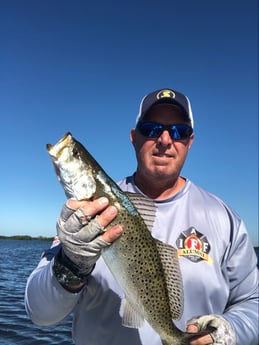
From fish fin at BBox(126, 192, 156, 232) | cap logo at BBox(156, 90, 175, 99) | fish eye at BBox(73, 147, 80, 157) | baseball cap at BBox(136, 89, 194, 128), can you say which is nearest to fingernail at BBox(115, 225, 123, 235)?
fish fin at BBox(126, 192, 156, 232)

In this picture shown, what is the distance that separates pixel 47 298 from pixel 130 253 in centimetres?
97

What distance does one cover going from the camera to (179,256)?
14.5 feet

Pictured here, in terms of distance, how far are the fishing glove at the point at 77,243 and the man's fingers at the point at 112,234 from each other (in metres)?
0.03

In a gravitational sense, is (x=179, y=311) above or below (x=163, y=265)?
below

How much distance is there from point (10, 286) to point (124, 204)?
20528mm

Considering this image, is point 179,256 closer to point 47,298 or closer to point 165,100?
point 47,298

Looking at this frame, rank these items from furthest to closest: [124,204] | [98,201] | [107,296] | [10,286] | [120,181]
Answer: [10,286] → [120,181] → [107,296] → [124,204] → [98,201]

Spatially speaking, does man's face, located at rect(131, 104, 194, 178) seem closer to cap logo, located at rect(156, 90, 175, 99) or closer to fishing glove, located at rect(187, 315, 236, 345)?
cap logo, located at rect(156, 90, 175, 99)

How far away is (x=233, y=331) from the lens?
3943 mm

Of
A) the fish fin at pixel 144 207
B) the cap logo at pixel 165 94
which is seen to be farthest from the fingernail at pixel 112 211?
the cap logo at pixel 165 94

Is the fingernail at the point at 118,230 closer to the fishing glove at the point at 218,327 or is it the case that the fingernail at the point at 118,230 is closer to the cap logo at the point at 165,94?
the fishing glove at the point at 218,327

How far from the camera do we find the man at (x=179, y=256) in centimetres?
374

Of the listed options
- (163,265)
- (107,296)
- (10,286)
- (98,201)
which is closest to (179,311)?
(163,265)

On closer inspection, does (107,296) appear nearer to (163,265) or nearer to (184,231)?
(163,265)
